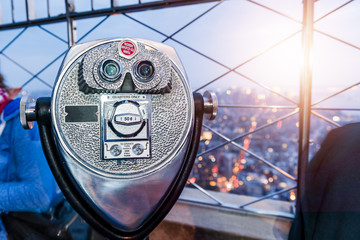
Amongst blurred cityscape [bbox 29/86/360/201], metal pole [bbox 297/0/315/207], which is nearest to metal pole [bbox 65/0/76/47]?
blurred cityscape [bbox 29/86/360/201]

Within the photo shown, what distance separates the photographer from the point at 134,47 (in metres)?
0.46

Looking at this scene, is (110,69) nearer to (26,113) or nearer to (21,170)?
(26,113)

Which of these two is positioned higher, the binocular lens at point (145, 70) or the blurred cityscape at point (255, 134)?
the binocular lens at point (145, 70)

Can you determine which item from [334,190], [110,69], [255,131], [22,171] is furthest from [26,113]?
[255,131]

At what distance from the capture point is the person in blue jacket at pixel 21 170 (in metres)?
0.70

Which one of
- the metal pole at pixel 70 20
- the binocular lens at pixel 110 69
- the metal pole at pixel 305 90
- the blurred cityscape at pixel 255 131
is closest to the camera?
the binocular lens at pixel 110 69

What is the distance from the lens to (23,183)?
27.8 inches

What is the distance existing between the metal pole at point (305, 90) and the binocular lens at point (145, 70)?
101 centimetres

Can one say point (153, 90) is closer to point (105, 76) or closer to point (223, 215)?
point (105, 76)

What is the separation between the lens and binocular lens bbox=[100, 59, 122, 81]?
0.44m

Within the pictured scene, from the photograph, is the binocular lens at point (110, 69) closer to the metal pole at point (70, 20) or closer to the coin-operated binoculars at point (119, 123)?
the coin-operated binoculars at point (119, 123)

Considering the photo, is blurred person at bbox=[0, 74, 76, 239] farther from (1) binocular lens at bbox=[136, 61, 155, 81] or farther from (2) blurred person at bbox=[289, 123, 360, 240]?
(2) blurred person at bbox=[289, 123, 360, 240]

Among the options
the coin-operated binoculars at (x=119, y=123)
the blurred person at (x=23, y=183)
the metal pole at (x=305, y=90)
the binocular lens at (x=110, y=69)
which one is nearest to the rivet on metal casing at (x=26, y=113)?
the coin-operated binoculars at (x=119, y=123)

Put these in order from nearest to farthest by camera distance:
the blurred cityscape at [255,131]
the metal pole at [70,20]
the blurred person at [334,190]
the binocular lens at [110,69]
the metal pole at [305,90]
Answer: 1. the binocular lens at [110,69]
2. the blurred person at [334,190]
3. the metal pole at [305,90]
4. the blurred cityscape at [255,131]
5. the metal pole at [70,20]
